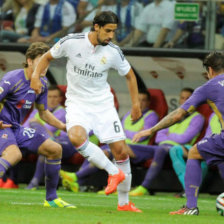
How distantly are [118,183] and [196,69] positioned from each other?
24.8 ft

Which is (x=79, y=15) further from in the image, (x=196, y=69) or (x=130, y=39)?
(x=196, y=69)

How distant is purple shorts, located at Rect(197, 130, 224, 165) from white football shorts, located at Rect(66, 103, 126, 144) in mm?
923

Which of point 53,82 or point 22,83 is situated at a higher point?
point 22,83

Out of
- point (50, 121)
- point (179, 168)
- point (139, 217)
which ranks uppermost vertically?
point (50, 121)

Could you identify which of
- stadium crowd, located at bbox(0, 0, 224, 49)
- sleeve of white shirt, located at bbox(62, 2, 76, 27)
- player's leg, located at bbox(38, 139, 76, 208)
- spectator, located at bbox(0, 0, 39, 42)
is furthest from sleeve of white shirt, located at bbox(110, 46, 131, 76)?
spectator, located at bbox(0, 0, 39, 42)

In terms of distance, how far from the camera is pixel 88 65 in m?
9.32

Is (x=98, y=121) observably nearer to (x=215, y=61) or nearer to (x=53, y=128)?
(x=215, y=61)

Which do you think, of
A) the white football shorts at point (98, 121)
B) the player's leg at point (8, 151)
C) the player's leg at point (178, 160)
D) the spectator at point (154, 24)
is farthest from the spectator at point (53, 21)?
the player's leg at point (8, 151)

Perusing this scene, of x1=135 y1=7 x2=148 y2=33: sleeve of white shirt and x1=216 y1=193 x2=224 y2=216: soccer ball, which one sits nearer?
x1=216 y1=193 x2=224 y2=216: soccer ball

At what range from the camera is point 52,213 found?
8.45 meters

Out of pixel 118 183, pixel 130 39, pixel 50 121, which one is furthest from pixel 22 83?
pixel 130 39

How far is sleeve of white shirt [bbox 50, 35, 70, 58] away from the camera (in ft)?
30.3

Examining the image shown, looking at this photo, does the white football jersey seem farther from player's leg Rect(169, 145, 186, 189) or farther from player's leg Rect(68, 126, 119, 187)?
player's leg Rect(169, 145, 186, 189)

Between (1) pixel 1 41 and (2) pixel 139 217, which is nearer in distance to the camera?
(2) pixel 139 217
